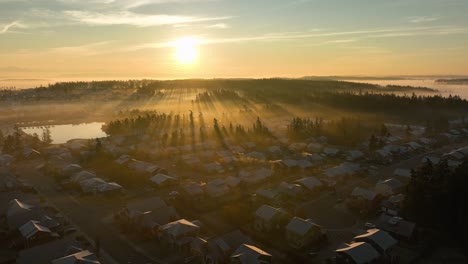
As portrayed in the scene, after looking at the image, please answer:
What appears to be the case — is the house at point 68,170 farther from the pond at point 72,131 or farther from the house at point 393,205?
the house at point 393,205

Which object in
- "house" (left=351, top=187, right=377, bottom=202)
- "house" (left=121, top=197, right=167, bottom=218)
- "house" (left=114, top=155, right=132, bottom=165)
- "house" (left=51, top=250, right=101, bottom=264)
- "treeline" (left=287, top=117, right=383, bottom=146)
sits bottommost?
"house" (left=51, top=250, right=101, bottom=264)

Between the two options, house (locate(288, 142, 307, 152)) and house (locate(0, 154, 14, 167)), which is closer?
house (locate(0, 154, 14, 167))

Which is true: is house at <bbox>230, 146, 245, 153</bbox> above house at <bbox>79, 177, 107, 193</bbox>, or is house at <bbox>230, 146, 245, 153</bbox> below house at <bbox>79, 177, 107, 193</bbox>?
above

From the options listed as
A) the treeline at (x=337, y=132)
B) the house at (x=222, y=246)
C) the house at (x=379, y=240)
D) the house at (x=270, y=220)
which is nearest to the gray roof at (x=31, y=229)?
the house at (x=222, y=246)

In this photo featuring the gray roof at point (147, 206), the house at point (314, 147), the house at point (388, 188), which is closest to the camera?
the gray roof at point (147, 206)

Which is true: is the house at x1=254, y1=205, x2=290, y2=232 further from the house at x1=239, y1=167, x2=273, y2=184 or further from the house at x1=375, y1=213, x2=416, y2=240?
the house at x1=239, y1=167, x2=273, y2=184

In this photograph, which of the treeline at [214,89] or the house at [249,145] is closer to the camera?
the house at [249,145]

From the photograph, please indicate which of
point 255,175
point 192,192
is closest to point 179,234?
point 192,192

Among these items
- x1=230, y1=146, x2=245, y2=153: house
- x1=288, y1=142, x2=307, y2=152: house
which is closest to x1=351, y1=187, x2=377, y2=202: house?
x1=288, y1=142, x2=307, y2=152: house
